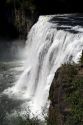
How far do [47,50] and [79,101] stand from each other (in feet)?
42.6

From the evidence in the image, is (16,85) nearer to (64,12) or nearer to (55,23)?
(55,23)

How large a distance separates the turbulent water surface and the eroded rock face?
532cm

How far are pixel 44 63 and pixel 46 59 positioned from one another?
36cm

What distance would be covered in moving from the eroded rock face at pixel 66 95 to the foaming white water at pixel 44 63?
5.11 m

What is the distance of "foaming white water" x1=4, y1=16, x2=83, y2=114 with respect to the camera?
21.8 metres

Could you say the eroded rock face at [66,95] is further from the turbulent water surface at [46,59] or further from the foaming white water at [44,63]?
the turbulent water surface at [46,59]

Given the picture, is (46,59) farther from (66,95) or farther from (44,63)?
(66,95)

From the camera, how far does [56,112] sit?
1393 centimetres

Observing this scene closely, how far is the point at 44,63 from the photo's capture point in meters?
24.6

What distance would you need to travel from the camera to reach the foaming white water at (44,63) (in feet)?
71.5

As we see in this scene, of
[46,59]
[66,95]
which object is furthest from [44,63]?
[66,95]

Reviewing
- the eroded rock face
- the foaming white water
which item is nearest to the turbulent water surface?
the foaming white water

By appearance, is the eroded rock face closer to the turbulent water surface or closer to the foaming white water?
the foaming white water

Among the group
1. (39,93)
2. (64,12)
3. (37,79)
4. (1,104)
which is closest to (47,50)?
(37,79)
